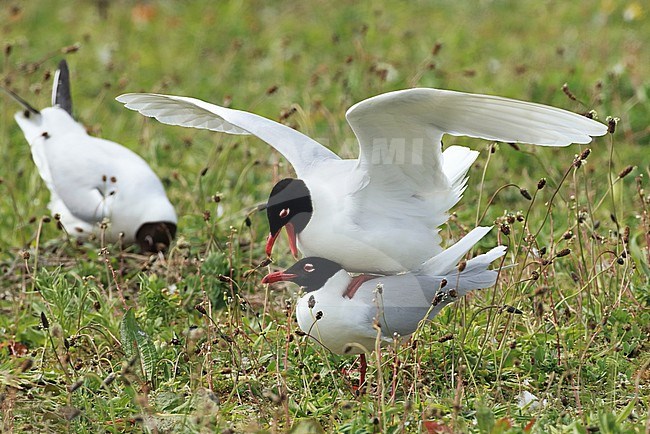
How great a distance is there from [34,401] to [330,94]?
3510 millimetres

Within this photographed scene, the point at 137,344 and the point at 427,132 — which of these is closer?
the point at 427,132

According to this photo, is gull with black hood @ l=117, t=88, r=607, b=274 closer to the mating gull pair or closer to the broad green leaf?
the mating gull pair

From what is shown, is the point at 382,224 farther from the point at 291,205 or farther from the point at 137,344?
the point at 137,344

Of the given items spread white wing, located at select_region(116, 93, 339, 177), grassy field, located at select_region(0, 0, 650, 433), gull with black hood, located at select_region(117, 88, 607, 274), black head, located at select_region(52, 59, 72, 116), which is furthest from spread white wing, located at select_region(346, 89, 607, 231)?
black head, located at select_region(52, 59, 72, 116)

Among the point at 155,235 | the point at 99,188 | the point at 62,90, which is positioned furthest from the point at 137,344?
the point at 62,90

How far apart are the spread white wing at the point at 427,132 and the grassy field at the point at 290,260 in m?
0.37

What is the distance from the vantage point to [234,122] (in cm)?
318

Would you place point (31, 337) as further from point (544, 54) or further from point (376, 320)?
point (544, 54)

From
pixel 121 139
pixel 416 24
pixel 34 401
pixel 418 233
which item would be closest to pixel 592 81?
pixel 416 24

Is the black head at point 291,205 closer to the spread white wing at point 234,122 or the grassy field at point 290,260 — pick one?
the spread white wing at point 234,122

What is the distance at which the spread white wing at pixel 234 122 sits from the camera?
3090mm

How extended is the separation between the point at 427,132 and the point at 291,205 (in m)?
0.44

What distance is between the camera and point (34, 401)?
2984 millimetres

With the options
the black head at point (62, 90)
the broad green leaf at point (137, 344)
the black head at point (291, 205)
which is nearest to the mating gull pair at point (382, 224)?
the black head at point (291, 205)
